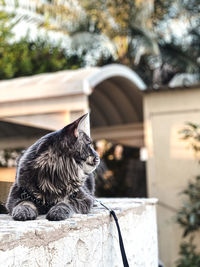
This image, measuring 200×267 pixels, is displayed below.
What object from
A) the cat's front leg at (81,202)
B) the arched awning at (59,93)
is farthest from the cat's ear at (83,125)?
the arched awning at (59,93)

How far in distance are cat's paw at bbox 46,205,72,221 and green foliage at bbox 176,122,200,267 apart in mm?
3472

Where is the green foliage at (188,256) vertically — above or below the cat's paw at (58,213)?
below

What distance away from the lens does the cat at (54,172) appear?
161cm

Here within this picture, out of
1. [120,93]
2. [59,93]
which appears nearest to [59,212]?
[59,93]

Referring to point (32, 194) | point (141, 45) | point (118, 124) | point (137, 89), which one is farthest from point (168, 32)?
point (32, 194)

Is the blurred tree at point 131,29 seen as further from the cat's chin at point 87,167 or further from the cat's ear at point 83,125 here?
the cat's chin at point 87,167

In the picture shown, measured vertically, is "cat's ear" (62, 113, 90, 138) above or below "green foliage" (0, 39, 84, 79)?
below

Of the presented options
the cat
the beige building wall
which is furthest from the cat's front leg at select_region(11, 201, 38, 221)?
the beige building wall

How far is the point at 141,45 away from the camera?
34.8 feet

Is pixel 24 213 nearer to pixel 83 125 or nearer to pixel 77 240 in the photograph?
pixel 77 240

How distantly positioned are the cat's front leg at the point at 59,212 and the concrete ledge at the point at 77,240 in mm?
27

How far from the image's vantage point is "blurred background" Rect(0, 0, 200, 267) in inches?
196

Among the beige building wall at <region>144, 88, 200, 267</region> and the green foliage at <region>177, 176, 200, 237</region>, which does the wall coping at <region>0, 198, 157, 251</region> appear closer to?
the green foliage at <region>177, 176, 200, 237</region>

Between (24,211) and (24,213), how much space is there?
1 centimetres
